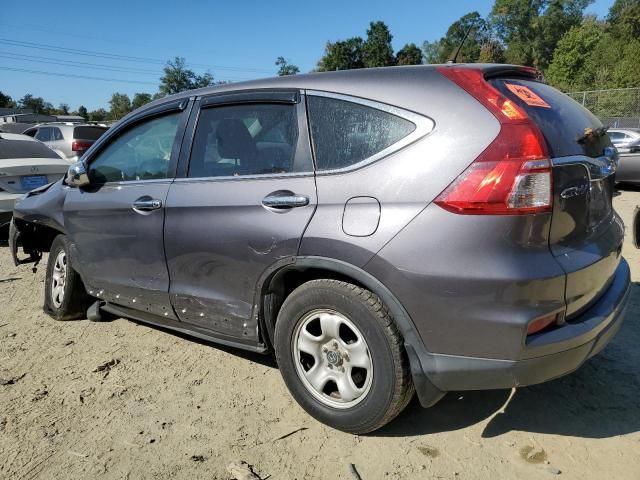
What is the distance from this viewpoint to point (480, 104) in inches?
83.4

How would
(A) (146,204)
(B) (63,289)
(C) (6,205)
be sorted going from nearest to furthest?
(A) (146,204) → (B) (63,289) → (C) (6,205)

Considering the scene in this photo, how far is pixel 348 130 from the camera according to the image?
2.44 metres

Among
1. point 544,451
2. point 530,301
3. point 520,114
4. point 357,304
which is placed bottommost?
point 544,451

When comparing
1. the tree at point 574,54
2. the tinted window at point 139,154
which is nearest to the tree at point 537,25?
the tree at point 574,54

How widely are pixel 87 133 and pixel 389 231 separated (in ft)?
47.8

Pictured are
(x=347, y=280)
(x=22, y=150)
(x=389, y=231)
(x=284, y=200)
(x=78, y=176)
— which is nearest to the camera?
(x=389, y=231)

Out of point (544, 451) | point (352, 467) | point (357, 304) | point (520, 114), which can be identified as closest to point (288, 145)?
point (357, 304)

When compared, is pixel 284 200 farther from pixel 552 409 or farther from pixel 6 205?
pixel 6 205

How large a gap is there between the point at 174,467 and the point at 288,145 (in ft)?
5.51

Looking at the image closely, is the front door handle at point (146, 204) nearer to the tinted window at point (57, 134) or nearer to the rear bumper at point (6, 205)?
the rear bumper at point (6, 205)

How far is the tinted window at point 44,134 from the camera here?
1532 cm

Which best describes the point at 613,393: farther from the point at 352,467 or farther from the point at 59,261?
the point at 59,261

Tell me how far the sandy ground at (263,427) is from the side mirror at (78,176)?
4.17 ft

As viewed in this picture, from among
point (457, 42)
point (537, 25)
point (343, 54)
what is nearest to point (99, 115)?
point (343, 54)
